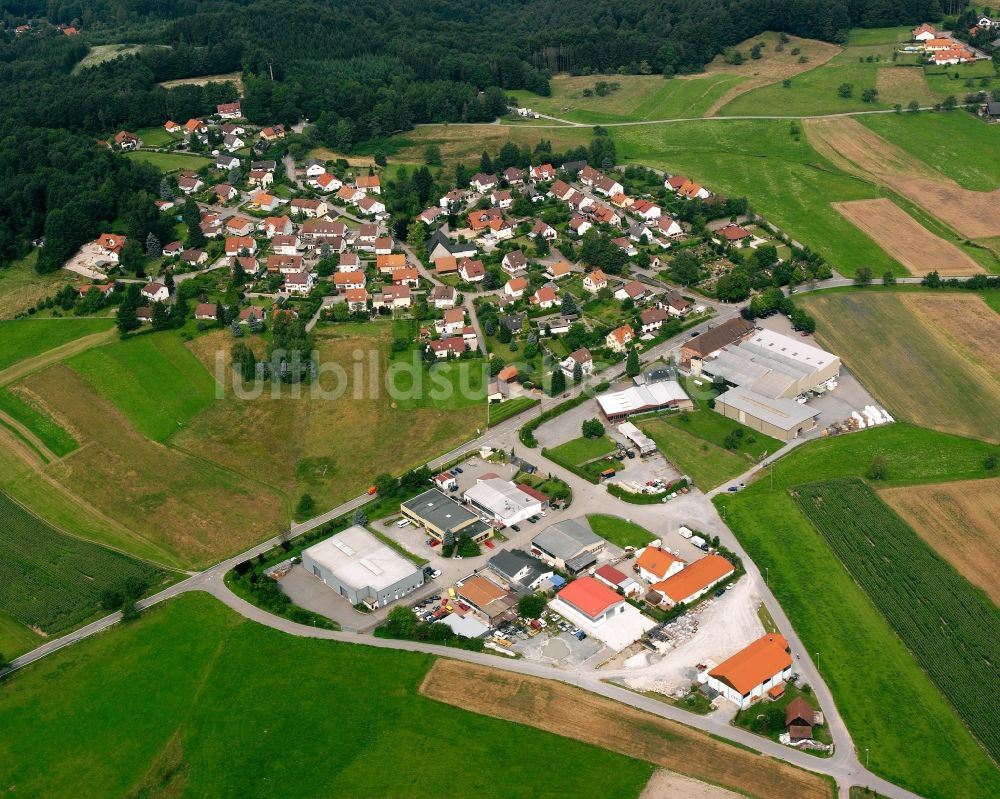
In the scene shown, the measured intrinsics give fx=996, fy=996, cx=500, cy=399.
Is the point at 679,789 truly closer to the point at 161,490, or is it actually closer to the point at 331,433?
the point at 331,433

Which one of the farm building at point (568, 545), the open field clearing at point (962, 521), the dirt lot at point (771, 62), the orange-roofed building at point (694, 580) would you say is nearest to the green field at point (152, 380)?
the farm building at point (568, 545)

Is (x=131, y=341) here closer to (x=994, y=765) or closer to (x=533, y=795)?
(x=533, y=795)

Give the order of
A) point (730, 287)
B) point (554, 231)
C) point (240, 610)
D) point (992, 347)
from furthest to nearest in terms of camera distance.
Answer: point (554, 231) < point (730, 287) < point (992, 347) < point (240, 610)

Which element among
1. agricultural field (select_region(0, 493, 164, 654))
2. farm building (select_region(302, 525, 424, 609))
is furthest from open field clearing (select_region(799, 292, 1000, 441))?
agricultural field (select_region(0, 493, 164, 654))

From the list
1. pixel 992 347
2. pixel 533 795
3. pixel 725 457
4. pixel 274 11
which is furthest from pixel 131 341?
pixel 274 11

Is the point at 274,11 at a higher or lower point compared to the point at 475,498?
higher

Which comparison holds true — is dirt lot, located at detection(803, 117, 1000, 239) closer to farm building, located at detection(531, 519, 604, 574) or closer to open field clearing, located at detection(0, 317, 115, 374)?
farm building, located at detection(531, 519, 604, 574)

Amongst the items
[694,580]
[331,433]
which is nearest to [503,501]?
[694,580]
